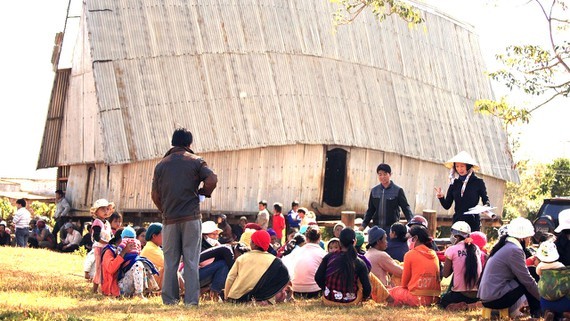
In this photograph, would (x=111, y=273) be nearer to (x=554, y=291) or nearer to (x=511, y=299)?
(x=511, y=299)

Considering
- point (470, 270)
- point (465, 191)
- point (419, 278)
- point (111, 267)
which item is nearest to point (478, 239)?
point (465, 191)

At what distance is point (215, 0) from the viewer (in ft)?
98.3

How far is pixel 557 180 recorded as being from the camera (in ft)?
173

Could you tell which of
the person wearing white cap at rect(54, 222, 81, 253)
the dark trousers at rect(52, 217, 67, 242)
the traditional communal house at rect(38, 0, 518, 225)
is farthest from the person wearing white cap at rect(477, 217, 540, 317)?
the dark trousers at rect(52, 217, 67, 242)

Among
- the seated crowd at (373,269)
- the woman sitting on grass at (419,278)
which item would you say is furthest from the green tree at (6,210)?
the woman sitting on grass at (419,278)

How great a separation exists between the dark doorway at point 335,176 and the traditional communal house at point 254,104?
46 millimetres

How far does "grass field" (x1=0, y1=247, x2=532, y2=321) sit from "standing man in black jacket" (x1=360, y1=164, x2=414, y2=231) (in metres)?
3.31

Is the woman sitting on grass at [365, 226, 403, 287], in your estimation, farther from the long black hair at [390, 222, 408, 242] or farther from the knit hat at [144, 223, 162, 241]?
the knit hat at [144, 223, 162, 241]

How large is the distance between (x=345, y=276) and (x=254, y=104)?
17.5m

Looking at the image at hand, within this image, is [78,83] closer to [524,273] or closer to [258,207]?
[258,207]

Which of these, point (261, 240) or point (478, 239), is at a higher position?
point (478, 239)

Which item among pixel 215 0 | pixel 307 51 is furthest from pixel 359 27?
pixel 215 0

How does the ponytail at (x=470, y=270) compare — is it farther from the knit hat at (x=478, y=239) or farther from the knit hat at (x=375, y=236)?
the knit hat at (x=375, y=236)

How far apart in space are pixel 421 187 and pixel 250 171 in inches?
292
